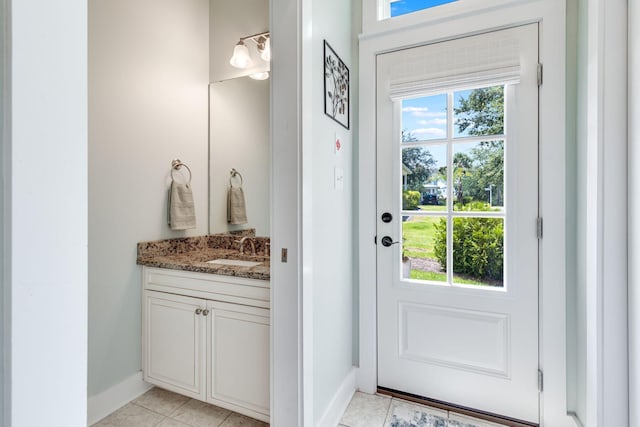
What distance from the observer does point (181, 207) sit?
2.08 m

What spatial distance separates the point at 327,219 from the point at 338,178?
0.27m

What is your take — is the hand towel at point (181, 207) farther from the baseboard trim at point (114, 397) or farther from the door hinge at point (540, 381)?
the door hinge at point (540, 381)

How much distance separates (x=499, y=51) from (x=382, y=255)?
1.28 metres

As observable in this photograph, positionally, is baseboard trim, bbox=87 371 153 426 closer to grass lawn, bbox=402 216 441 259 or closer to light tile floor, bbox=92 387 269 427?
light tile floor, bbox=92 387 269 427

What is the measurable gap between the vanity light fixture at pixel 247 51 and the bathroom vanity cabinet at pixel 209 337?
1539mm

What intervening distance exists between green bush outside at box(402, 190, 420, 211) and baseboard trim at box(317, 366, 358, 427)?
1.08m

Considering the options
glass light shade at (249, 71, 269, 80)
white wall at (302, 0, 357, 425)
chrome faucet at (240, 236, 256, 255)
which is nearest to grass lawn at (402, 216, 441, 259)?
white wall at (302, 0, 357, 425)

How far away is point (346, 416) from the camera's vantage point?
5.44 feet

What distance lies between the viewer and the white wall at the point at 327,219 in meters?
1.31

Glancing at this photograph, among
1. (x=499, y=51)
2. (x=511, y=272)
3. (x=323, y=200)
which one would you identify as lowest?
(x=511, y=272)
